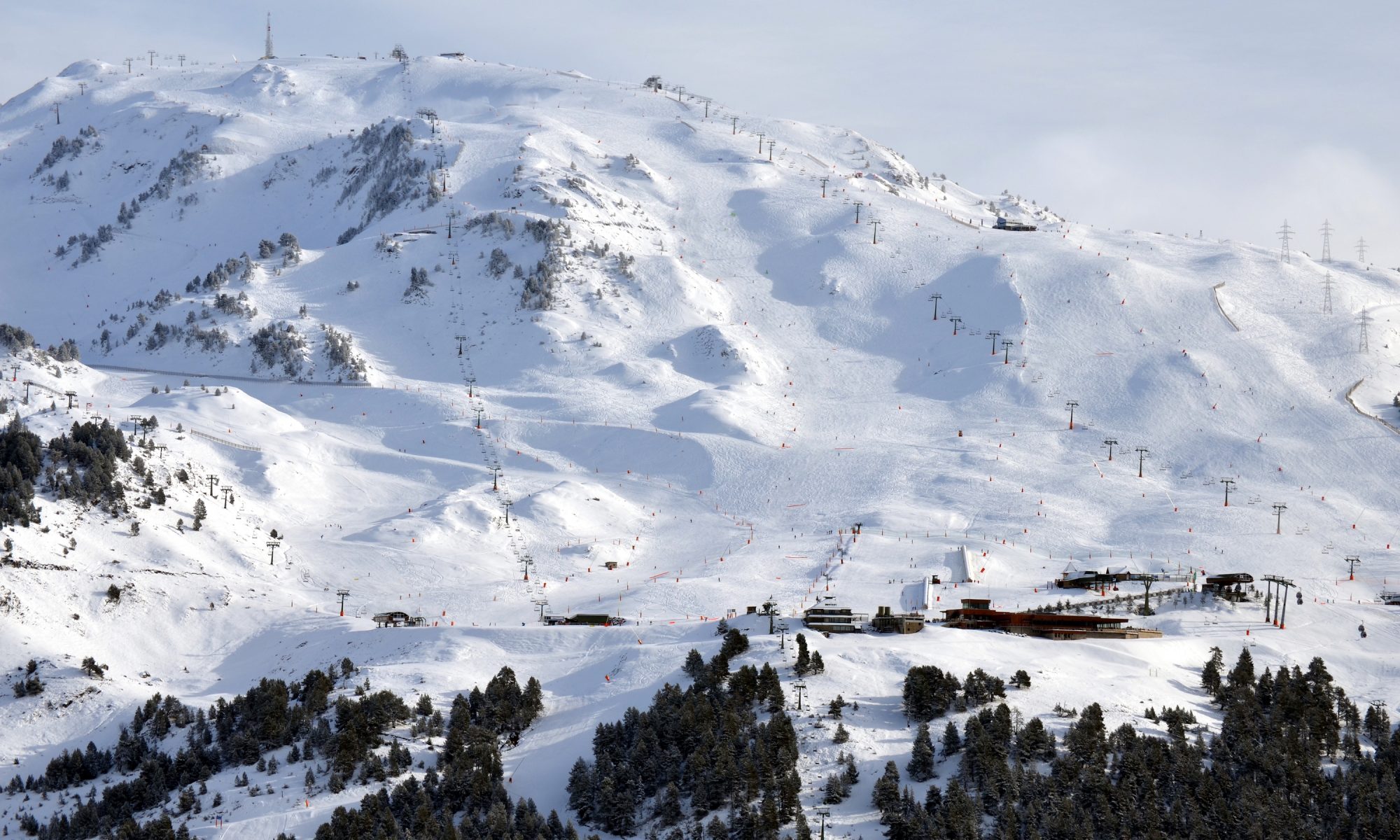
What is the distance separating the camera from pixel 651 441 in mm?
126000

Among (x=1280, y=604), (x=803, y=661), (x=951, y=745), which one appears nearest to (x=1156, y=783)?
(x=951, y=745)

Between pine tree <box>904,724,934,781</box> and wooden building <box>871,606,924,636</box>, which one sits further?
wooden building <box>871,606,924,636</box>

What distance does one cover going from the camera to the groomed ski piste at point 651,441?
81812mm

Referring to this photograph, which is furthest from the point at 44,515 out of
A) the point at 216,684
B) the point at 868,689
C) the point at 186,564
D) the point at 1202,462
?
the point at 1202,462

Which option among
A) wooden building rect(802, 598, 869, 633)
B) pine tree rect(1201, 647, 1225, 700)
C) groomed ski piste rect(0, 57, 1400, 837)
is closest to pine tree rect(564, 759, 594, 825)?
groomed ski piste rect(0, 57, 1400, 837)

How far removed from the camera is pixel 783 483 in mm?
118312

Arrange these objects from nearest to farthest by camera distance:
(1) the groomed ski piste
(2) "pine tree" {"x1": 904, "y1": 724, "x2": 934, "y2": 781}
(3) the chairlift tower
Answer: (2) "pine tree" {"x1": 904, "y1": 724, "x2": 934, "y2": 781} < (1) the groomed ski piste < (3) the chairlift tower

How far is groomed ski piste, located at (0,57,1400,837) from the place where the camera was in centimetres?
8181

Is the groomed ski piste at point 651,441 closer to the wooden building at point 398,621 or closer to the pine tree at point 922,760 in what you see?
the wooden building at point 398,621

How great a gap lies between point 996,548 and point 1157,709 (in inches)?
1161

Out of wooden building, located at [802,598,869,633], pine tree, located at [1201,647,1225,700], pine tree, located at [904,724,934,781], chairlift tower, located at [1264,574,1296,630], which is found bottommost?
pine tree, located at [904,724,934,781]

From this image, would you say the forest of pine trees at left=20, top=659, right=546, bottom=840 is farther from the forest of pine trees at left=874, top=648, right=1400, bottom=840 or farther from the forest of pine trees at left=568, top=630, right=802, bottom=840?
the forest of pine trees at left=874, top=648, right=1400, bottom=840

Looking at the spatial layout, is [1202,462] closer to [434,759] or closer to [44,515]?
[434,759]

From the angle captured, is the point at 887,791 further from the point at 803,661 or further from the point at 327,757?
the point at 327,757
